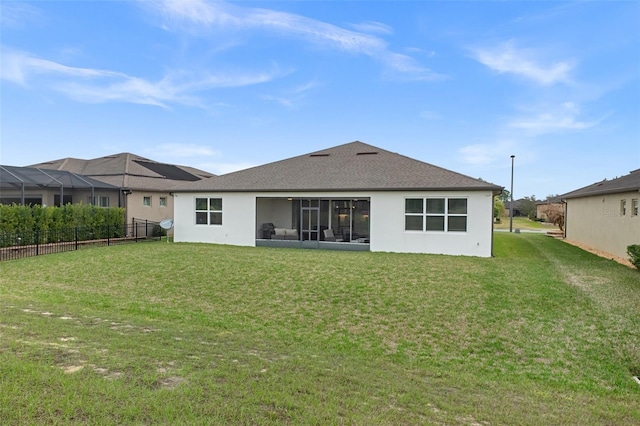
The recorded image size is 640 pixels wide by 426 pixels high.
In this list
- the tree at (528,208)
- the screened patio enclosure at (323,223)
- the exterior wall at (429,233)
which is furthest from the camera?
the tree at (528,208)

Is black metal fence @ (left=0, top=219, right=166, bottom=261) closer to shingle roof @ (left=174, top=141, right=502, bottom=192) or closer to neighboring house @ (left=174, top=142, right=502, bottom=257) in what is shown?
neighboring house @ (left=174, top=142, right=502, bottom=257)

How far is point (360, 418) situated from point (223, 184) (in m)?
17.4

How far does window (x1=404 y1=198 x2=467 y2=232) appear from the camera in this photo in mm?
16219

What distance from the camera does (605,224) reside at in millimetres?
19422

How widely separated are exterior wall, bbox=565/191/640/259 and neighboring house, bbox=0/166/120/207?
2540 cm

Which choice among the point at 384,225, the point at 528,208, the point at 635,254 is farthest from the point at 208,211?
the point at 528,208

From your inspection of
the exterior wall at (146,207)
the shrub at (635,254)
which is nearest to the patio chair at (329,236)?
the shrub at (635,254)

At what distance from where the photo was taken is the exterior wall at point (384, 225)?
15.9 meters

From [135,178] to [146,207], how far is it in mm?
2321

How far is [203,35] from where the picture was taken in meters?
18.5

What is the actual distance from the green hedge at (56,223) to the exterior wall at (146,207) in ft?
8.74

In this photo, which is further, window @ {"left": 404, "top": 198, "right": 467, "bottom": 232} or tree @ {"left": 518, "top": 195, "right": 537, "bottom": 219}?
tree @ {"left": 518, "top": 195, "right": 537, "bottom": 219}

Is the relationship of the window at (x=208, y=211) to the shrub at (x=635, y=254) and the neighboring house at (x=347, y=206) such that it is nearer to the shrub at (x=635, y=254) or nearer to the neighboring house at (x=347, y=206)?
→ the neighboring house at (x=347, y=206)

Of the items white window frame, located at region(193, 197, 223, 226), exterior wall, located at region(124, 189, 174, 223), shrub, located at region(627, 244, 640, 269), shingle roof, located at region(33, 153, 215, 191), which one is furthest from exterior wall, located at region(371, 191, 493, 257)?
exterior wall, located at region(124, 189, 174, 223)
